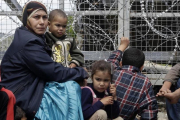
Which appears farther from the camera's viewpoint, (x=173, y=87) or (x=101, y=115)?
(x=173, y=87)

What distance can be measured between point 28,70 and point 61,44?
0.58 m

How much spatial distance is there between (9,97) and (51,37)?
0.94 m

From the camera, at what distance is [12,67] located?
9.35 ft

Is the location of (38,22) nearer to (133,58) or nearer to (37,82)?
(37,82)

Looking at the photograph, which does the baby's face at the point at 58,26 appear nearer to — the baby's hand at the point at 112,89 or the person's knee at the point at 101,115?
the baby's hand at the point at 112,89

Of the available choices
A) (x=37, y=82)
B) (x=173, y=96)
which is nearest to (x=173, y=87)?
(x=173, y=96)

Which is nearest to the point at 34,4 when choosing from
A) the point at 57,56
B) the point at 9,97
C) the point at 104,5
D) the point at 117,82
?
the point at 57,56

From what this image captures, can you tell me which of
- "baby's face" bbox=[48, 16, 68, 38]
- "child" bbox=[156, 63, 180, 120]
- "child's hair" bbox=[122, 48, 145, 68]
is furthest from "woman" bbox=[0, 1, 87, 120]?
"child" bbox=[156, 63, 180, 120]

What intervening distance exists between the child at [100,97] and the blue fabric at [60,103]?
0.13 meters

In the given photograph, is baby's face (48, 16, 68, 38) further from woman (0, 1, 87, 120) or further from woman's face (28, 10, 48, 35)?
woman (0, 1, 87, 120)

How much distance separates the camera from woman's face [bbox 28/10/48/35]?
303cm

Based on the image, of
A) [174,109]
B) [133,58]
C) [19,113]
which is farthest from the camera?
[174,109]

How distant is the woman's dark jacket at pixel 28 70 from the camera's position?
277cm

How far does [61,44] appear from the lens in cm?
334
